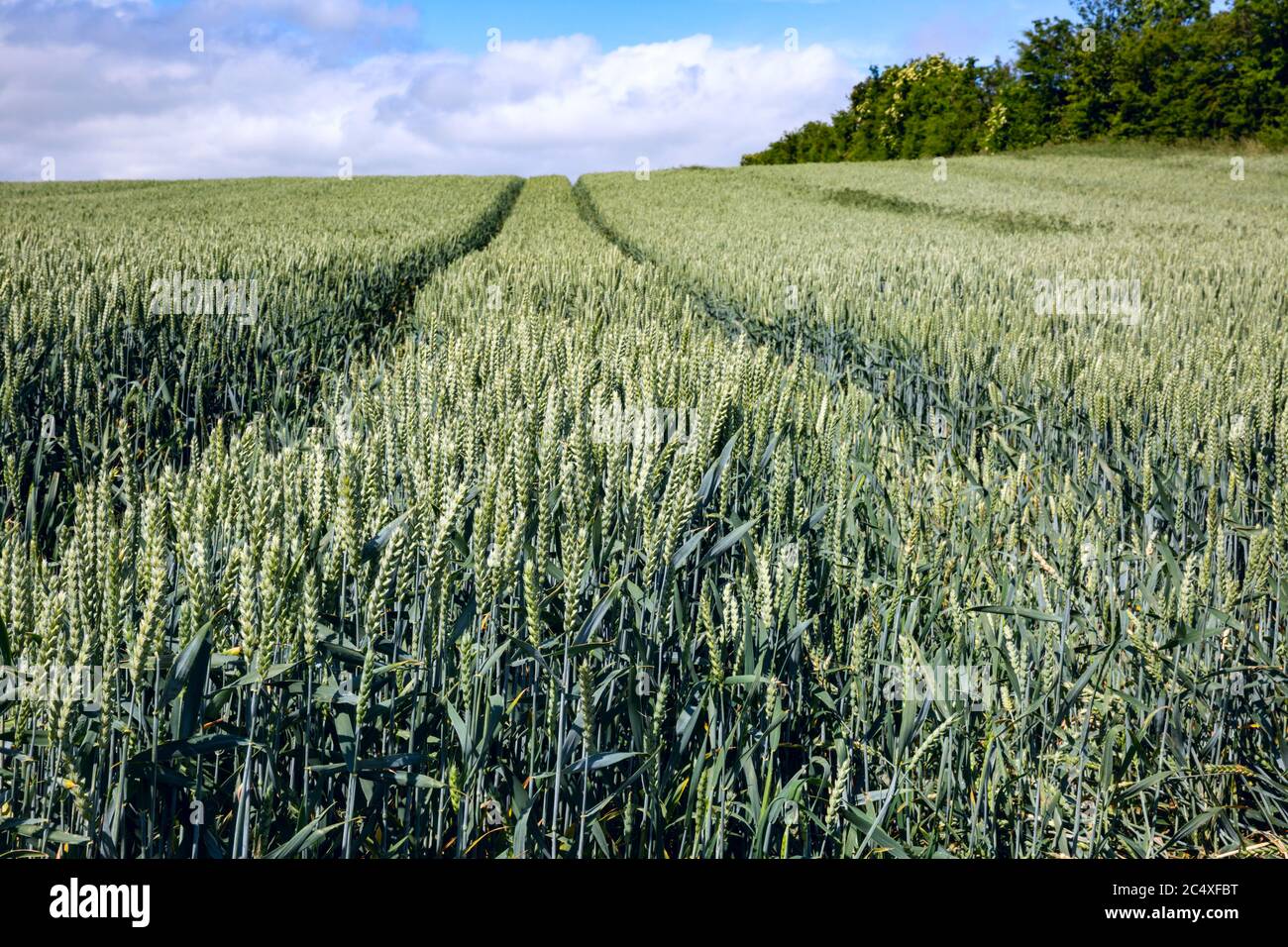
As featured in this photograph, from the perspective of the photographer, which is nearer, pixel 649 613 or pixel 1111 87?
pixel 649 613

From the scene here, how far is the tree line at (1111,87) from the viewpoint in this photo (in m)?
34.3

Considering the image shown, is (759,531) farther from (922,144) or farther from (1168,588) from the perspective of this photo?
(922,144)

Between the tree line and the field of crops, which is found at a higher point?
the tree line

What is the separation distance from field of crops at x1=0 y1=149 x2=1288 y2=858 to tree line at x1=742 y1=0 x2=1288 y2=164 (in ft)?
131

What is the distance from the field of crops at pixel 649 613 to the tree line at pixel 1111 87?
3996cm

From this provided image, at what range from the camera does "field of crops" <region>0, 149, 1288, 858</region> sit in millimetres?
1136

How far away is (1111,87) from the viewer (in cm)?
3806

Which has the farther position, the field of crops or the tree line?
the tree line

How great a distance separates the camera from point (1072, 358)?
3809 mm

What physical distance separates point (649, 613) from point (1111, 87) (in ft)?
150

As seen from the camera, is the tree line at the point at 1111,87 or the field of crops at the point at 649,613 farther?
the tree line at the point at 1111,87

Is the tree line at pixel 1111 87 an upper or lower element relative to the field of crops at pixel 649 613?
upper

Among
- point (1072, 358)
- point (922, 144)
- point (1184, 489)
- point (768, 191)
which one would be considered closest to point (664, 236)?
point (1072, 358)

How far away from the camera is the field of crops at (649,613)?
1136 millimetres
